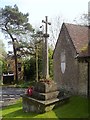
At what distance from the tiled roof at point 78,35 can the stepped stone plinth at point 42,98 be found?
16.8 ft

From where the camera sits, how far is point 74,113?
1368 centimetres

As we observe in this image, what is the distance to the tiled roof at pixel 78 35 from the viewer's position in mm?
20500

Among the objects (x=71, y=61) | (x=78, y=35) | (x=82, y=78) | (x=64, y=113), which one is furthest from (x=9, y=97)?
(x=64, y=113)

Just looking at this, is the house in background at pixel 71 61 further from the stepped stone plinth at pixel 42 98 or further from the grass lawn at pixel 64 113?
the stepped stone plinth at pixel 42 98

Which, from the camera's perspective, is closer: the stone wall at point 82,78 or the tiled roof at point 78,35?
the stone wall at point 82,78

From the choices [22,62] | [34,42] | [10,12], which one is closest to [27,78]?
[22,62]

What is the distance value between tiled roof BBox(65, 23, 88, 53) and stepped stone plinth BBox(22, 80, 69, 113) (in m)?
5.13

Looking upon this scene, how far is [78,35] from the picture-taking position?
22.0 meters

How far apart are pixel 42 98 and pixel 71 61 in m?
6.64

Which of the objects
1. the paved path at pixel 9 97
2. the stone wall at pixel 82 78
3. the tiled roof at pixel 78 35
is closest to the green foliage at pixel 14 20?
the paved path at pixel 9 97

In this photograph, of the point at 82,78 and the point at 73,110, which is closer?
the point at 73,110

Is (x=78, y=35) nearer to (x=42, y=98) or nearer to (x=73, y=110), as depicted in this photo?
(x=42, y=98)

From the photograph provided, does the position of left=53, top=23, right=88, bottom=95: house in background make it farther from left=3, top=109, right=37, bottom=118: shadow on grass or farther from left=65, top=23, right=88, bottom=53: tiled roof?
left=3, top=109, right=37, bottom=118: shadow on grass

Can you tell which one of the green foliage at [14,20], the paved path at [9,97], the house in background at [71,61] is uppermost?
the green foliage at [14,20]
